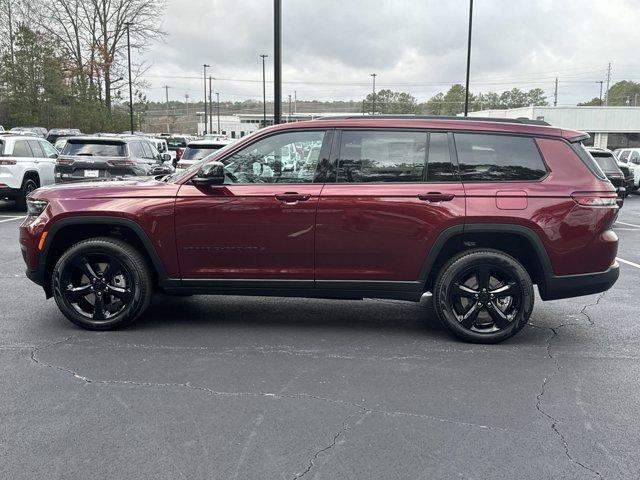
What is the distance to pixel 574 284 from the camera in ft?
16.1

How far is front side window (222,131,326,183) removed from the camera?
5086 millimetres

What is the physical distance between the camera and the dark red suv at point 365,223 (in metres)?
4.86

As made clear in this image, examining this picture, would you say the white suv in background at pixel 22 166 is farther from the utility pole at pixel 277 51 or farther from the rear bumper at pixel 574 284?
the rear bumper at pixel 574 284

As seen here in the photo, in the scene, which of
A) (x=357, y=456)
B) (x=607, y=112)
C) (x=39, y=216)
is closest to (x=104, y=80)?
(x=607, y=112)

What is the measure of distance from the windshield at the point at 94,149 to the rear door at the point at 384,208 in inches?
374

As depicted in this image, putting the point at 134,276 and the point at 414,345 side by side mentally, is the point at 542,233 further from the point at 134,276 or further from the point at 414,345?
the point at 134,276

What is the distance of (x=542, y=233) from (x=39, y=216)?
14.2 ft

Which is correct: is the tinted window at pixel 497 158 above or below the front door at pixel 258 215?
above

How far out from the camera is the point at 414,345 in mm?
4965

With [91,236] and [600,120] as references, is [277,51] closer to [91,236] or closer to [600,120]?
[91,236]

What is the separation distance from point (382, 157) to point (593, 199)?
5.76ft

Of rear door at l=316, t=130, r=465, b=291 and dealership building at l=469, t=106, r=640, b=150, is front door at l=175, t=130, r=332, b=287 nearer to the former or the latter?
rear door at l=316, t=130, r=465, b=291

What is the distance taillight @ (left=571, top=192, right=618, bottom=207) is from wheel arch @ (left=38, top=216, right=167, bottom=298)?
3.54 m

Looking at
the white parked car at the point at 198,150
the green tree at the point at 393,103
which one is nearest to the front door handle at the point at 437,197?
the white parked car at the point at 198,150
